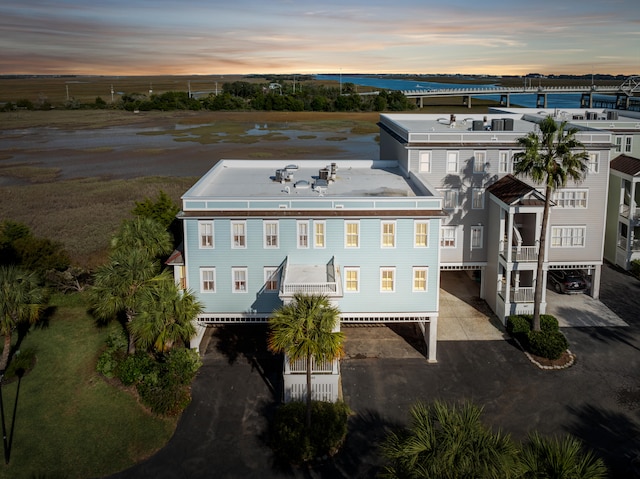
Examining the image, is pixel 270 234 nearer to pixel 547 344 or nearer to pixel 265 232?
pixel 265 232

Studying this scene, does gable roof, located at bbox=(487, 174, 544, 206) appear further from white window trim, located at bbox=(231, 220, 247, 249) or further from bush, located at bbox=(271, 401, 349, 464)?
bush, located at bbox=(271, 401, 349, 464)

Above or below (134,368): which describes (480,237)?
above

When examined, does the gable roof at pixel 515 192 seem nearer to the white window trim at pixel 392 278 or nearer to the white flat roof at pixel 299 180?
the white flat roof at pixel 299 180

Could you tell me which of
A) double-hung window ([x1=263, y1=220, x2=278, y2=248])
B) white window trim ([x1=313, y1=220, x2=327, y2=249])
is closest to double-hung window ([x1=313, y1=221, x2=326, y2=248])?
white window trim ([x1=313, y1=220, x2=327, y2=249])

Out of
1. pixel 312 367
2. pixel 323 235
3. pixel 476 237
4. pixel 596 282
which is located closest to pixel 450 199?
pixel 476 237

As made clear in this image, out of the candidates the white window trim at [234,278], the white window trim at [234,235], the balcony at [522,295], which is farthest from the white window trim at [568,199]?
the white window trim at [234,278]

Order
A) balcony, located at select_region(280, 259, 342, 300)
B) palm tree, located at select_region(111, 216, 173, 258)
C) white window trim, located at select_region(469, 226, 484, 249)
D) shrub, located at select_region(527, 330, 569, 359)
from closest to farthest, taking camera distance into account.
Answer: balcony, located at select_region(280, 259, 342, 300) < shrub, located at select_region(527, 330, 569, 359) < palm tree, located at select_region(111, 216, 173, 258) < white window trim, located at select_region(469, 226, 484, 249)
